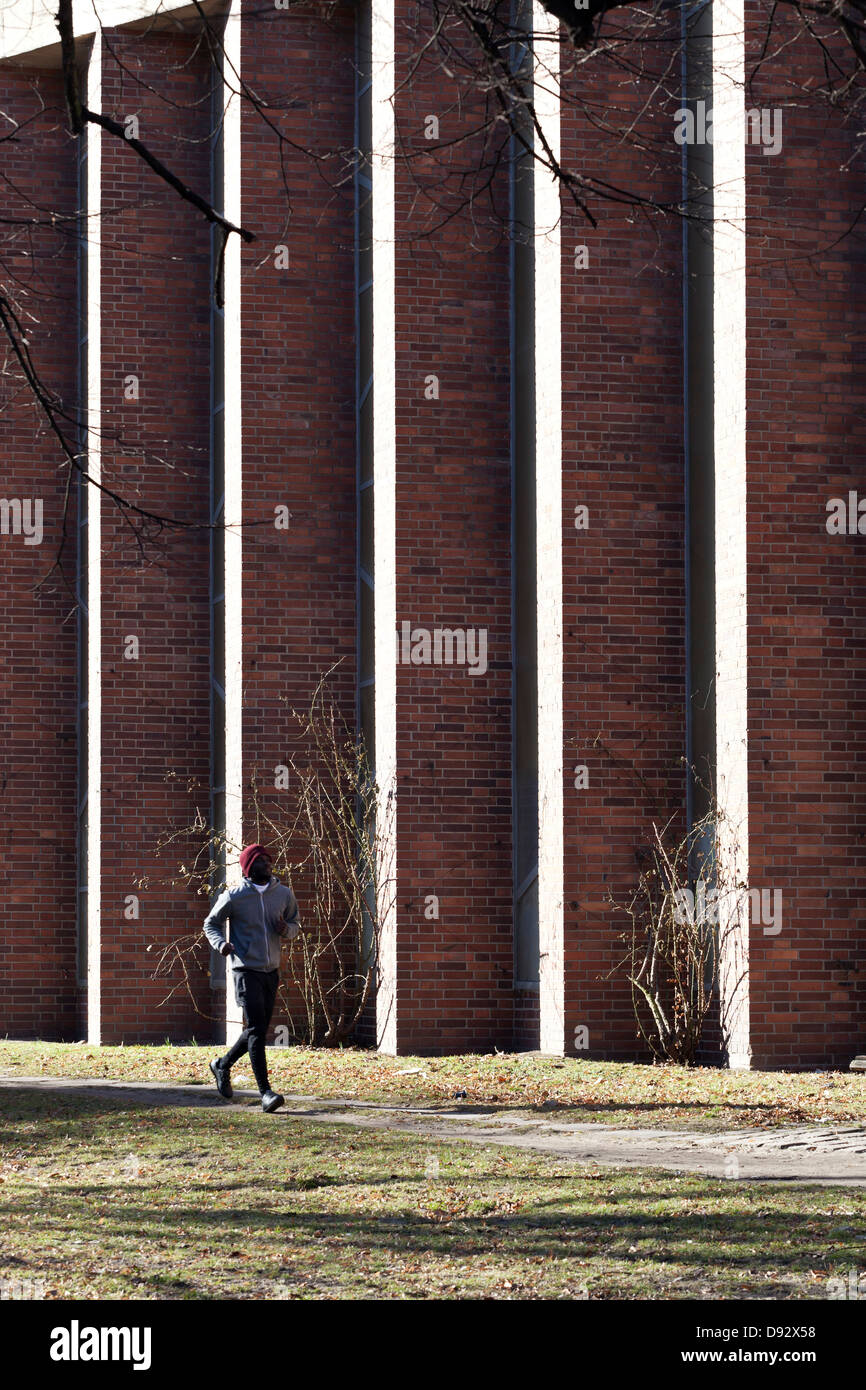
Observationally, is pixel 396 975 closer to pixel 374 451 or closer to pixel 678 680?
pixel 678 680

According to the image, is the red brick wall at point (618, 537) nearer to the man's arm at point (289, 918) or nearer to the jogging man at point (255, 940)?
the man's arm at point (289, 918)

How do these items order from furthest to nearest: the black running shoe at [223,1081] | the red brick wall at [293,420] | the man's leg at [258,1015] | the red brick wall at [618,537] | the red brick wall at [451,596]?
the red brick wall at [293,420]
the red brick wall at [451,596]
the red brick wall at [618,537]
the black running shoe at [223,1081]
the man's leg at [258,1015]

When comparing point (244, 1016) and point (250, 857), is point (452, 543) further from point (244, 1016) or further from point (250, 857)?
point (244, 1016)

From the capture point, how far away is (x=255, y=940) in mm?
11711

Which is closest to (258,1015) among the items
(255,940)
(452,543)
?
(255,940)

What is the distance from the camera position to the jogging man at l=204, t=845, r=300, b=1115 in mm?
11570

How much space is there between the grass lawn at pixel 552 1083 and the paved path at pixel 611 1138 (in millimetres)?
321

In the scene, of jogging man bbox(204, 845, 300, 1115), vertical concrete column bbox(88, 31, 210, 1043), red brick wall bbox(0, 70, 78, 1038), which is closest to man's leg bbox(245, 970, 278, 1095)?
jogging man bbox(204, 845, 300, 1115)

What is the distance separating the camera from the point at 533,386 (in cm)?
1542

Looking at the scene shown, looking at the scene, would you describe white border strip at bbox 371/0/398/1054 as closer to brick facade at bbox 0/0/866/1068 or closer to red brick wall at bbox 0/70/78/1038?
brick facade at bbox 0/0/866/1068

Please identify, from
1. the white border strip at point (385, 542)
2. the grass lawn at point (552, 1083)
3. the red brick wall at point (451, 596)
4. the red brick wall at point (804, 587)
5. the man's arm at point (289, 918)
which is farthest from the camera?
the white border strip at point (385, 542)

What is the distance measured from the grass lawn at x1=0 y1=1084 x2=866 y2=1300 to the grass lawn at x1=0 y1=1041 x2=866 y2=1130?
5.92 feet

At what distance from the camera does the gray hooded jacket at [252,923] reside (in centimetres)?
1170

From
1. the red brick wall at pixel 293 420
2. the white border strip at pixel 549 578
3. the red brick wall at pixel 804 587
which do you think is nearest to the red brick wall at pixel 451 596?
the white border strip at pixel 549 578
